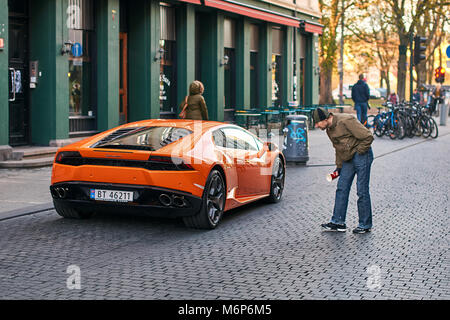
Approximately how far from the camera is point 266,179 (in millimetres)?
10914

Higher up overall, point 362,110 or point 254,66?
point 254,66

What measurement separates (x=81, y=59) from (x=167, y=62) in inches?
179

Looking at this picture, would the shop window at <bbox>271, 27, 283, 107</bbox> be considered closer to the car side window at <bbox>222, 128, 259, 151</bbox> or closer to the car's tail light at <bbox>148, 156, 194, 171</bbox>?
the car side window at <bbox>222, 128, 259, 151</bbox>

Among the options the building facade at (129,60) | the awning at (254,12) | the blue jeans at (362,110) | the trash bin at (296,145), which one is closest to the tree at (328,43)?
the building facade at (129,60)

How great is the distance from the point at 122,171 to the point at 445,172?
8990 millimetres

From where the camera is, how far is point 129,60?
21922 millimetres

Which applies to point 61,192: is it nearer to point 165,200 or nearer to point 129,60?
point 165,200

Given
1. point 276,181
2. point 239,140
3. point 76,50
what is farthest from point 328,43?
point 239,140

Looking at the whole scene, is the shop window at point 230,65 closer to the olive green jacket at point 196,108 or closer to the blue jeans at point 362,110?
the blue jeans at point 362,110

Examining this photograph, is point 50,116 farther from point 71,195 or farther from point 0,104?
point 71,195

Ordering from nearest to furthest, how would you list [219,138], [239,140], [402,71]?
[219,138] → [239,140] → [402,71]

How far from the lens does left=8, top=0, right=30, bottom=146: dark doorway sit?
1723cm

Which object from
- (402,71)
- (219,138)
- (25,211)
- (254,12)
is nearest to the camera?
(219,138)
